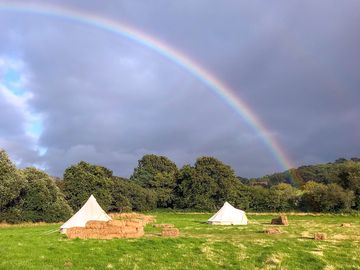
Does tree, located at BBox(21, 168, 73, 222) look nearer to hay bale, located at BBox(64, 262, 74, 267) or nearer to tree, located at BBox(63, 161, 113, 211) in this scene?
tree, located at BBox(63, 161, 113, 211)

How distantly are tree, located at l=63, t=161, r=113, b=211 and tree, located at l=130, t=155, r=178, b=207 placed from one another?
29751 millimetres

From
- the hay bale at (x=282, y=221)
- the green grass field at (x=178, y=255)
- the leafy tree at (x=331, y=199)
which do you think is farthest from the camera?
the leafy tree at (x=331, y=199)

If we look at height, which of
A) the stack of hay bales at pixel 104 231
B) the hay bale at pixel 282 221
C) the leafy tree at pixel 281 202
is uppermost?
the leafy tree at pixel 281 202

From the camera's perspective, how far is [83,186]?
9112cm

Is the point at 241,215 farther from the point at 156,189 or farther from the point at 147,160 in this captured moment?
the point at 147,160

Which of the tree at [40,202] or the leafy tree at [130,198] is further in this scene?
the leafy tree at [130,198]

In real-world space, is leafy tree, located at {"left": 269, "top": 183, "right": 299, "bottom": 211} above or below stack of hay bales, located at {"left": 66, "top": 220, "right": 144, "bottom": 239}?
above

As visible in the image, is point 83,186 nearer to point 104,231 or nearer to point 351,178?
point 104,231

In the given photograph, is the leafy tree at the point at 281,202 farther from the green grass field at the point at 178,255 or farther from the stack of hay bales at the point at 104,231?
the green grass field at the point at 178,255

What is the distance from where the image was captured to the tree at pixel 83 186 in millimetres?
90312

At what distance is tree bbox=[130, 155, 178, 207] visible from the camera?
124 m

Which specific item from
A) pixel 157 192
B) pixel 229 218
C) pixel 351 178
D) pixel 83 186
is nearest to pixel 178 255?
pixel 229 218

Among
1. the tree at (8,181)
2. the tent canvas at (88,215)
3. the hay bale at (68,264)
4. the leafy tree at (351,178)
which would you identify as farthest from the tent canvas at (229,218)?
the leafy tree at (351,178)

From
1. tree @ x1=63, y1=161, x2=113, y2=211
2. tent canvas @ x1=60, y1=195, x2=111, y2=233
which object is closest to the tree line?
tree @ x1=63, y1=161, x2=113, y2=211
